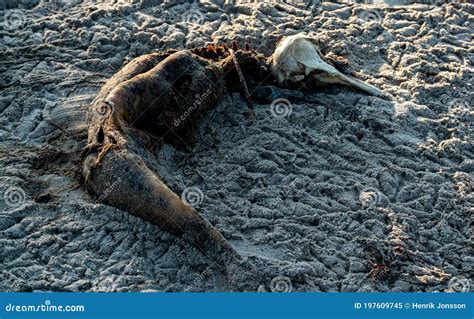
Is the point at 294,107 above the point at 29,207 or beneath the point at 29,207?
above

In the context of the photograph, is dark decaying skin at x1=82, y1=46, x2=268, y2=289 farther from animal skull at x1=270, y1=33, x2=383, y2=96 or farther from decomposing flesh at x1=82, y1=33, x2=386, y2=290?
animal skull at x1=270, y1=33, x2=383, y2=96

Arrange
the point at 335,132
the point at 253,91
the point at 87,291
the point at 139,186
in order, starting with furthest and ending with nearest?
the point at 253,91, the point at 335,132, the point at 139,186, the point at 87,291

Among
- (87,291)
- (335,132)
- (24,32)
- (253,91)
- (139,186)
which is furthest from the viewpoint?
(24,32)

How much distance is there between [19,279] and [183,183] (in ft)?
4.11

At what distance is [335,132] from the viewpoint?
5523mm

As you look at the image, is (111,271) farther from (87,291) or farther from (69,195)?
(69,195)

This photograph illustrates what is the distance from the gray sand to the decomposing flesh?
0.11m

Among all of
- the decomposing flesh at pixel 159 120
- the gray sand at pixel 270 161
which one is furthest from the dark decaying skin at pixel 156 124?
the gray sand at pixel 270 161

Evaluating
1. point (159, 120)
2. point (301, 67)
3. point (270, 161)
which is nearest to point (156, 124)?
point (159, 120)

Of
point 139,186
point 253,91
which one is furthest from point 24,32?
point 139,186

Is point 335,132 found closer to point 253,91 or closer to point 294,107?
point 294,107

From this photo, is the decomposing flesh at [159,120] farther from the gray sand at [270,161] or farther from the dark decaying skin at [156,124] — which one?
the gray sand at [270,161]

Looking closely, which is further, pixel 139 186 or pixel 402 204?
pixel 402 204

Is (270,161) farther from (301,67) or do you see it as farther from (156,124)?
(301,67)
